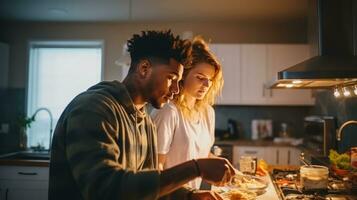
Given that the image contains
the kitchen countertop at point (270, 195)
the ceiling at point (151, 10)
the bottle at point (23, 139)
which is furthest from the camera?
the bottle at point (23, 139)

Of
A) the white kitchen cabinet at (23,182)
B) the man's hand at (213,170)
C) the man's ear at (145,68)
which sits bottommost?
the white kitchen cabinet at (23,182)

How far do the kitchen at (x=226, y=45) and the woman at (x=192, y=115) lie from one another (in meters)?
1.73

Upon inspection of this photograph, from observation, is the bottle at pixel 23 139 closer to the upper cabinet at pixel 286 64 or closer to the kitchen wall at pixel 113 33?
the kitchen wall at pixel 113 33

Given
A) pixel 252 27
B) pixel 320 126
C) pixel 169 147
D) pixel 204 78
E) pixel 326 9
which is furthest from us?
pixel 252 27

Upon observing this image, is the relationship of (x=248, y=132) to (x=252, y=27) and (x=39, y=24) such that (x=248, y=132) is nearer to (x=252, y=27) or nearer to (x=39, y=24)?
(x=252, y=27)

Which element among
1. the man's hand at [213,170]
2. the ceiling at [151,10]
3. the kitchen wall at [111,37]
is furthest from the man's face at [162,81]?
the kitchen wall at [111,37]

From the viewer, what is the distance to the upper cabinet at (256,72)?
3.75 m

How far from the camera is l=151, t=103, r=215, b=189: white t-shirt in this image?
1.57m

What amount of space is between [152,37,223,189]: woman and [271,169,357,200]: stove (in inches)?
17.1

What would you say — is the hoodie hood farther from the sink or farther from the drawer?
the sink

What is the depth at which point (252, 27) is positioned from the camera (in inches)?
159

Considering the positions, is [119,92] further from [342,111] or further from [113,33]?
[113,33]

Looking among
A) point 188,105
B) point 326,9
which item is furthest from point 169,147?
point 326,9

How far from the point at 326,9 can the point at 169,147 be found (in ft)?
4.33
